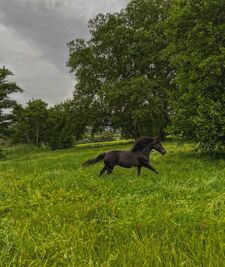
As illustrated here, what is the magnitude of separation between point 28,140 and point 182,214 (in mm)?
73746

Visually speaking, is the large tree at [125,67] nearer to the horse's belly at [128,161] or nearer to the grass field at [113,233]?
the horse's belly at [128,161]

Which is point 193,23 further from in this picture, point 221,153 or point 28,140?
point 28,140

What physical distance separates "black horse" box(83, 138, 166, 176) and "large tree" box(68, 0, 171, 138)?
2796cm

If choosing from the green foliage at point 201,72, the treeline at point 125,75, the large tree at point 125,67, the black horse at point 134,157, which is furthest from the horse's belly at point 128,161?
the large tree at point 125,67

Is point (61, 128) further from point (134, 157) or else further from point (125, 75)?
point (134, 157)

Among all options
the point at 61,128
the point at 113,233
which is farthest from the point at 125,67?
the point at 113,233

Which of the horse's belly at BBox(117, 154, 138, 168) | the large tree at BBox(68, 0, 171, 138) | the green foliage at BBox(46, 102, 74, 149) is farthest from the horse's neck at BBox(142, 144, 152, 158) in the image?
the green foliage at BBox(46, 102, 74, 149)

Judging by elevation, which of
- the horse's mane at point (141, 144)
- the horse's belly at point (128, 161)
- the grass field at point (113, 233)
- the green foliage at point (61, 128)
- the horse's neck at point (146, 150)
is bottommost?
the grass field at point (113, 233)

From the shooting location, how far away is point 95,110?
2008 inches

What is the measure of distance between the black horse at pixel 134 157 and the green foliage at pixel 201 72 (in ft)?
18.2

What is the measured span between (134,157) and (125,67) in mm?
36805

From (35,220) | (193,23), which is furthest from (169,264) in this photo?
(193,23)

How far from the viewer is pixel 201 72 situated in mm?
23344

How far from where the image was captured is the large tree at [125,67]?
155ft
